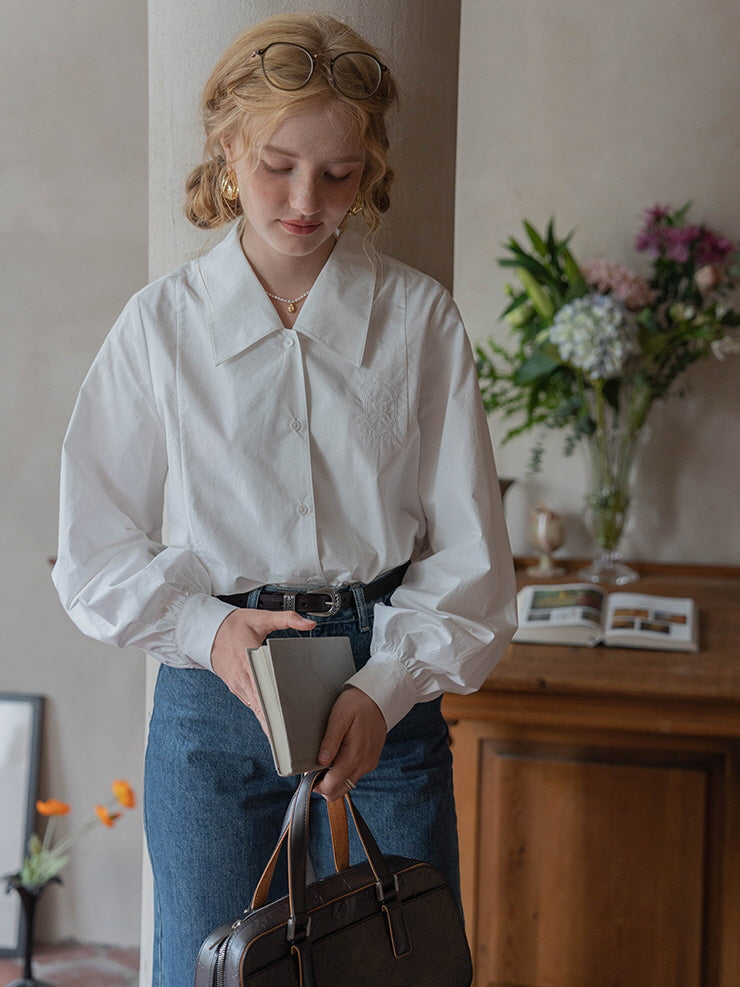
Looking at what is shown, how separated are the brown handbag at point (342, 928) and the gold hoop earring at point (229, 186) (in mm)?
674

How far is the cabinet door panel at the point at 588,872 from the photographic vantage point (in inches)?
82.8

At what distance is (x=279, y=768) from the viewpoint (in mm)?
1063

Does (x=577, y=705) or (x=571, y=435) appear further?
(x=571, y=435)

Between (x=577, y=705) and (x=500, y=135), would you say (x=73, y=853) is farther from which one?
(x=500, y=135)

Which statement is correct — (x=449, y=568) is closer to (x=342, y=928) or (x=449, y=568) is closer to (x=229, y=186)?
(x=342, y=928)

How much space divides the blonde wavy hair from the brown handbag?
2.26 feet

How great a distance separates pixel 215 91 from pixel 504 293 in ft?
6.04

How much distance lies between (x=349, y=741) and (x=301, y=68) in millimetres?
712

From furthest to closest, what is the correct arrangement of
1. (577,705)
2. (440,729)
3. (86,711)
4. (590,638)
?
(86,711) → (590,638) → (577,705) → (440,729)

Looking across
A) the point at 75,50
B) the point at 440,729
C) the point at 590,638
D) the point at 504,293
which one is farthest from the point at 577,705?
the point at 75,50

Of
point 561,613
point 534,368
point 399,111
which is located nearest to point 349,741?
point 399,111

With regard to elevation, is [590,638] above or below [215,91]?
below

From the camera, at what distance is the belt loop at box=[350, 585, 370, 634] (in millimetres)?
1228

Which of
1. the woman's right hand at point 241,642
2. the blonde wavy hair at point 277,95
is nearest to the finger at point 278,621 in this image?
the woman's right hand at point 241,642
